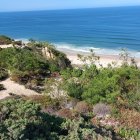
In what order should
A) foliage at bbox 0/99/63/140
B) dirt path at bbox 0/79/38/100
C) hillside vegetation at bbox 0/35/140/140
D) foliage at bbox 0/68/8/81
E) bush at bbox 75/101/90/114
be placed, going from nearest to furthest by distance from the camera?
foliage at bbox 0/99/63/140, hillside vegetation at bbox 0/35/140/140, bush at bbox 75/101/90/114, dirt path at bbox 0/79/38/100, foliage at bbox 0/68/8/81

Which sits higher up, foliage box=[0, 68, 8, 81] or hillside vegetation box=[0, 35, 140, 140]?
hillside vegetation box=[0, 35, 140, 140]

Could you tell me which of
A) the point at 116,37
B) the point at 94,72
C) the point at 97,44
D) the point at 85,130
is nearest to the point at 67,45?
the point at 97,44

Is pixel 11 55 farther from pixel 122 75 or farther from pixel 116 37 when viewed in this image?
pixel 116 37

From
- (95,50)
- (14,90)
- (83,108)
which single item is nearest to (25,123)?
(83,108)

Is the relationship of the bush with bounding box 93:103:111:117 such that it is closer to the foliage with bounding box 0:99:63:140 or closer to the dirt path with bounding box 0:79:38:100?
the foliage with bounding box 0:99:63:140

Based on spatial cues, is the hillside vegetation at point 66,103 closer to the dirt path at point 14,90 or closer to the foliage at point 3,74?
the foliage at point 3,74

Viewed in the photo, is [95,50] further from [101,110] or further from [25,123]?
[25,123]

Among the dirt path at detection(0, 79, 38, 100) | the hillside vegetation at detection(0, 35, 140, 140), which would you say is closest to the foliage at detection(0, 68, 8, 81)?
the hillside vegetation at detection(0, 35, 140, 140)

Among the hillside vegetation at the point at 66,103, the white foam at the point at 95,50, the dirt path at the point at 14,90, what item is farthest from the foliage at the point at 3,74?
the white foam at the point at 95,50
